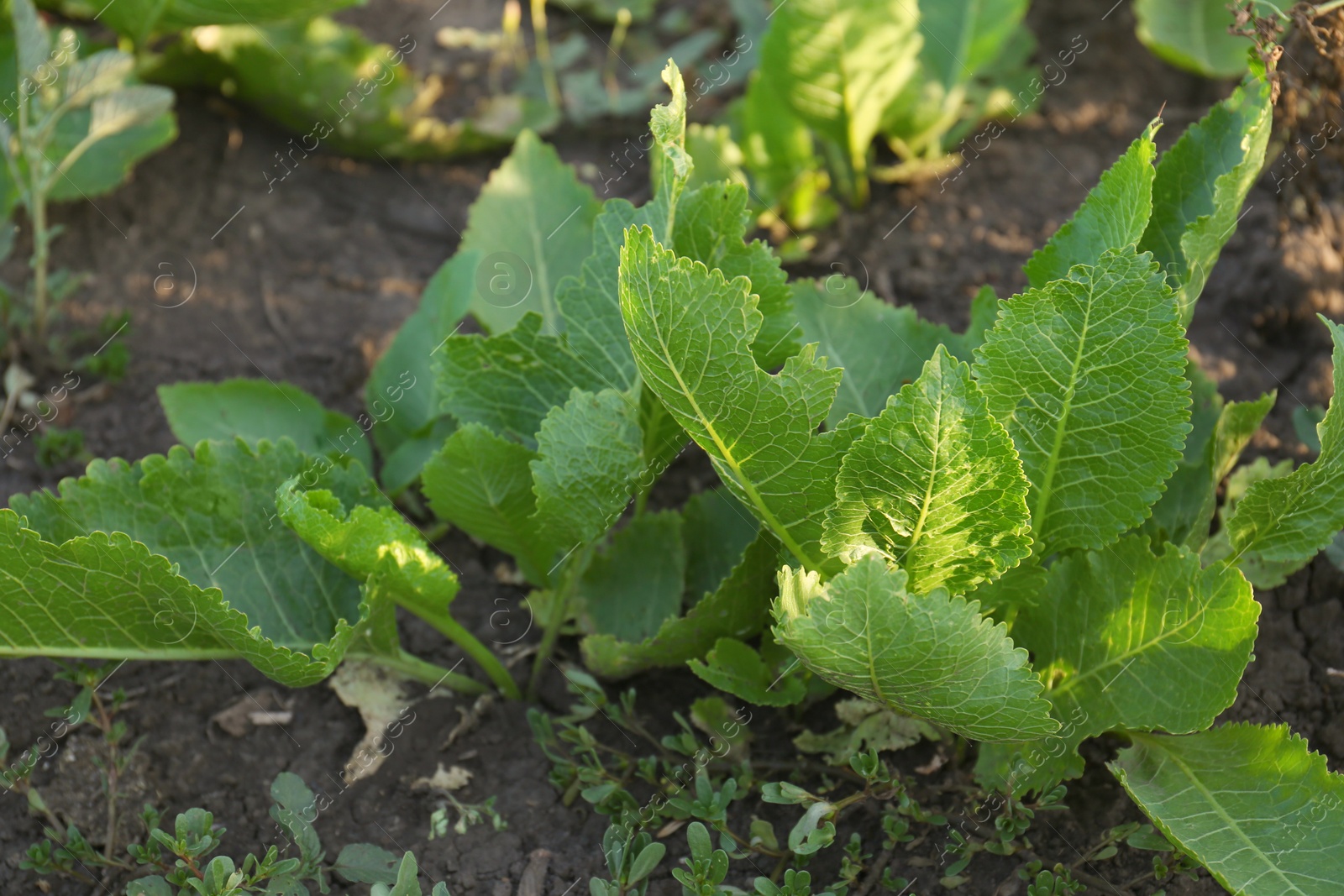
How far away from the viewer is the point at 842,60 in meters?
2.78

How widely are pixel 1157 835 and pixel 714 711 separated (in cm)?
73

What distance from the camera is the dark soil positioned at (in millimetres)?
1983

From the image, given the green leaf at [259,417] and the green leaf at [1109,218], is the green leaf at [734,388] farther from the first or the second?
the green leaf at [259,417]

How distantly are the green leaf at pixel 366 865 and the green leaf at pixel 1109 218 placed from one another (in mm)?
1384

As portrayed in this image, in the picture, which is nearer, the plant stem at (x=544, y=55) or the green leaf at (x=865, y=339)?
the green leaf at (x=865, y=339)

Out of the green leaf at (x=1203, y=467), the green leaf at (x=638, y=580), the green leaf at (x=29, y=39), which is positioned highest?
the green leaf at (x=29, y=39)

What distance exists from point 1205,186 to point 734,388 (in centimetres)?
89

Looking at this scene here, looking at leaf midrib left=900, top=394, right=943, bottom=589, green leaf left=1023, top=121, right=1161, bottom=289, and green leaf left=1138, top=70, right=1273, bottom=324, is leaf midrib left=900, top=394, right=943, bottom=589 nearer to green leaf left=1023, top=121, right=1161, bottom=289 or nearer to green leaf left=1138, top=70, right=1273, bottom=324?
green leaf left=1023, top=121, right=1161, bottom=289

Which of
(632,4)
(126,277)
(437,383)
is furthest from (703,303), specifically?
(632,4)

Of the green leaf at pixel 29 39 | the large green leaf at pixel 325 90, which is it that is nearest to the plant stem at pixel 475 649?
the green leaf at pixel 29 39

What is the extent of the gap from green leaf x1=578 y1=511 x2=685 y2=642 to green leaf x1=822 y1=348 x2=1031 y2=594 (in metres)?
0.50

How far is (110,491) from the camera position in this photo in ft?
6.64

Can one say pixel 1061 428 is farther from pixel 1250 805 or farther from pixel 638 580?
pixel 638 580

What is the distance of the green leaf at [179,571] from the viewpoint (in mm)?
1775
